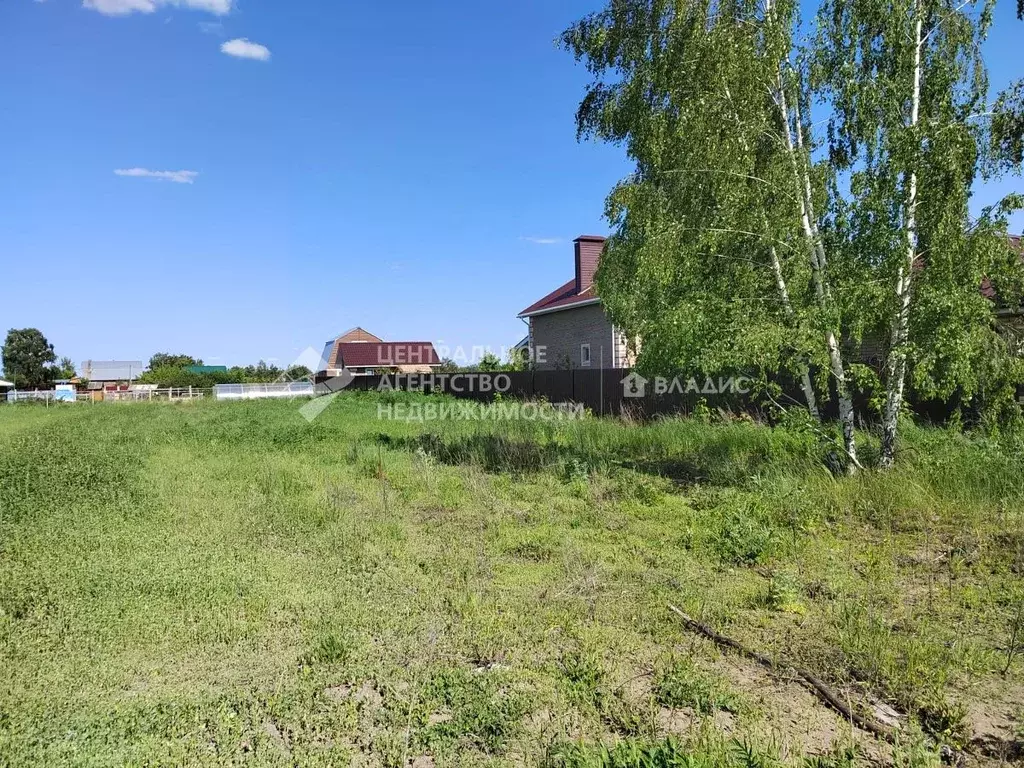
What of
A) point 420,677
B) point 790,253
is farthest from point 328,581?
point 790,253

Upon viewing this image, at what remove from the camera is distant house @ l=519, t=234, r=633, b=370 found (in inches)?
795

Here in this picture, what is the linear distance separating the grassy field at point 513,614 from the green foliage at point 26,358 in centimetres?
7199

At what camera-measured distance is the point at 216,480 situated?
8.51 meters

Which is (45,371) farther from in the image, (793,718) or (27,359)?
(793,718)

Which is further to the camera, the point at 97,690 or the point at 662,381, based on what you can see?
the point at 662,381

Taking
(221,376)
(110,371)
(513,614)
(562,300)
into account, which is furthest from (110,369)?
(513,614)

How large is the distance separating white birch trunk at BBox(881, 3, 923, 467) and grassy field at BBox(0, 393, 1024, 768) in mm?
386

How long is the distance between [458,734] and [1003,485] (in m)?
6.15

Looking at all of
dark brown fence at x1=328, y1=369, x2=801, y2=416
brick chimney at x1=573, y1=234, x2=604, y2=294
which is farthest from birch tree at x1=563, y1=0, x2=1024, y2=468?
brick chimney at x1=573, y1=234, x2=604, y2=294

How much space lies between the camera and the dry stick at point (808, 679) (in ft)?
8.99

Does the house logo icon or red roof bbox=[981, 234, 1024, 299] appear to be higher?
red roof bbox=[981, 234, 1024, 299]

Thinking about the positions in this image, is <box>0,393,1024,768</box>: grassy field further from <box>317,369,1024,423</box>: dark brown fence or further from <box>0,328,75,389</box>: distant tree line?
<box>0,328,75,389</box>: distant tree line

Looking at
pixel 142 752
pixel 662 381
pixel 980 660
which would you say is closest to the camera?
pixel 142 752

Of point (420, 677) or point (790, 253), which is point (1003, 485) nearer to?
point (790, 253)
